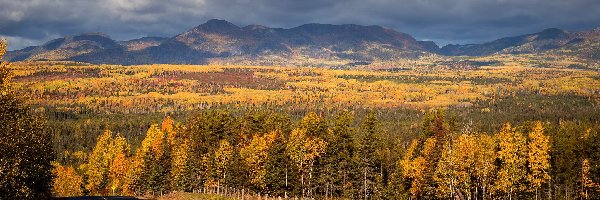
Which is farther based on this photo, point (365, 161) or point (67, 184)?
point (67, 184)

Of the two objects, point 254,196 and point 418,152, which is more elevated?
point 418,152

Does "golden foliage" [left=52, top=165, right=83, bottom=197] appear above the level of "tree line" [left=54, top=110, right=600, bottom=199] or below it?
below

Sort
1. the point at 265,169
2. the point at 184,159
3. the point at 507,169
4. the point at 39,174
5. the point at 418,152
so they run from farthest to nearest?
the point at 184,159 → the point at 418,152 → the point at 265,169 → the point at 507,169 → the point at 39,174

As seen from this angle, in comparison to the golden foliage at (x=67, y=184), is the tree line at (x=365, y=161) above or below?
above

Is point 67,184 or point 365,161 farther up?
point 365,161

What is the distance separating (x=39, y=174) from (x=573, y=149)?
83311 millimetres

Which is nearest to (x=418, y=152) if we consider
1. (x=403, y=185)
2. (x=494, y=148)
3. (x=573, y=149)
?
(x=403, y=185)

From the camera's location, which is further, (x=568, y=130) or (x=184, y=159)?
(x=568, y=130)

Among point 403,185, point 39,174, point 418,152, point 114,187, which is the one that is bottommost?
point 114,187

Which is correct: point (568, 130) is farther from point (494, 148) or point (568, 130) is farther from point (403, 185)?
point (403, 185)

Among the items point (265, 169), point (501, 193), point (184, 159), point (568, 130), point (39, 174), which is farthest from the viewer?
point (568, 130)

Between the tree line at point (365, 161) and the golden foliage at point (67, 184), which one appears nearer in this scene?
the tree line at point (365, 161)

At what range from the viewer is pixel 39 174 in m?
39.1

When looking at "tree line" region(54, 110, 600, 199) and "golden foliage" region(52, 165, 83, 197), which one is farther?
"golden foliage" region(52, 165, 83, 197)
